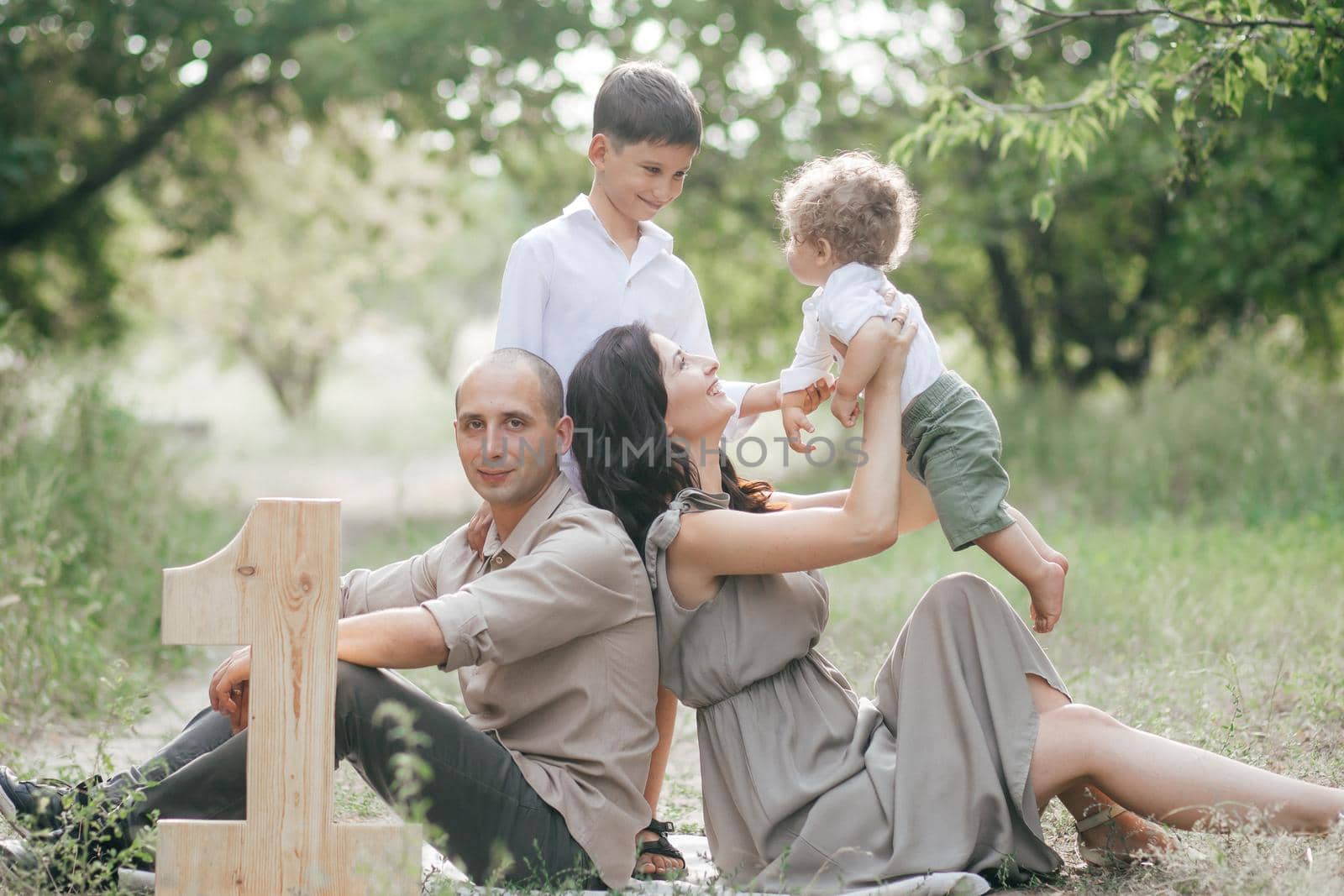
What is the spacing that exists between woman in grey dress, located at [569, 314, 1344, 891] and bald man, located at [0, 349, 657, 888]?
131 millimetres

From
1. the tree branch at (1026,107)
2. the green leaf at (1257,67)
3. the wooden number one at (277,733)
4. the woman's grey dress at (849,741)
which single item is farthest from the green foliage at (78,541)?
the green leaf at (1257,67)

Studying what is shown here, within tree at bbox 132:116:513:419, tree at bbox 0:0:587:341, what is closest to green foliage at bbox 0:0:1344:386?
tree at bbox 0:0:587:341

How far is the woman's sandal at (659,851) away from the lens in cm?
313

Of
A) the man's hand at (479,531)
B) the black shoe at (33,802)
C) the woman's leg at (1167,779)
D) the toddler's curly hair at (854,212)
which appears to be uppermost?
the toddler's curly hair at (854,212)

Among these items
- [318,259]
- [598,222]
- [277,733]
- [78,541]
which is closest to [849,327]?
[598,222]

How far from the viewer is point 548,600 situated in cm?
268

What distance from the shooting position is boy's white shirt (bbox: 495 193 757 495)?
3.65 metres

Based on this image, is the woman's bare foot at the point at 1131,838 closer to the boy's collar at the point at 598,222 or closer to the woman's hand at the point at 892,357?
the woman's hand at the point at 892,357

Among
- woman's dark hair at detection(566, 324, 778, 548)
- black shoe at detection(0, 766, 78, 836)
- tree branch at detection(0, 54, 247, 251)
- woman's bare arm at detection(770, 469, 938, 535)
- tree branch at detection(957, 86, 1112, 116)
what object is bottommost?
black shoe at detection(0, 766, 78, 836)

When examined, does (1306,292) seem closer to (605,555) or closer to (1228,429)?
(1228,429)

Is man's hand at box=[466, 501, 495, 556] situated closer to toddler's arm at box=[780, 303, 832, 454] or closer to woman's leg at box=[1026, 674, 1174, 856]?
toddler's arm at box=[780, 303, 832, 454]

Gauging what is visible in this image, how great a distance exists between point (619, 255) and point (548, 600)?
140 centimetres

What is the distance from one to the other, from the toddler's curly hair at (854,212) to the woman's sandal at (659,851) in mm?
1528

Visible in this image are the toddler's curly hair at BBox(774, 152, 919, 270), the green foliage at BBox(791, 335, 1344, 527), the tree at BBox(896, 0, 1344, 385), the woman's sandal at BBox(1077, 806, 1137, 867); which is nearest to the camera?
the woman's sandal at BBox(1077, 806, 1137, 867)
